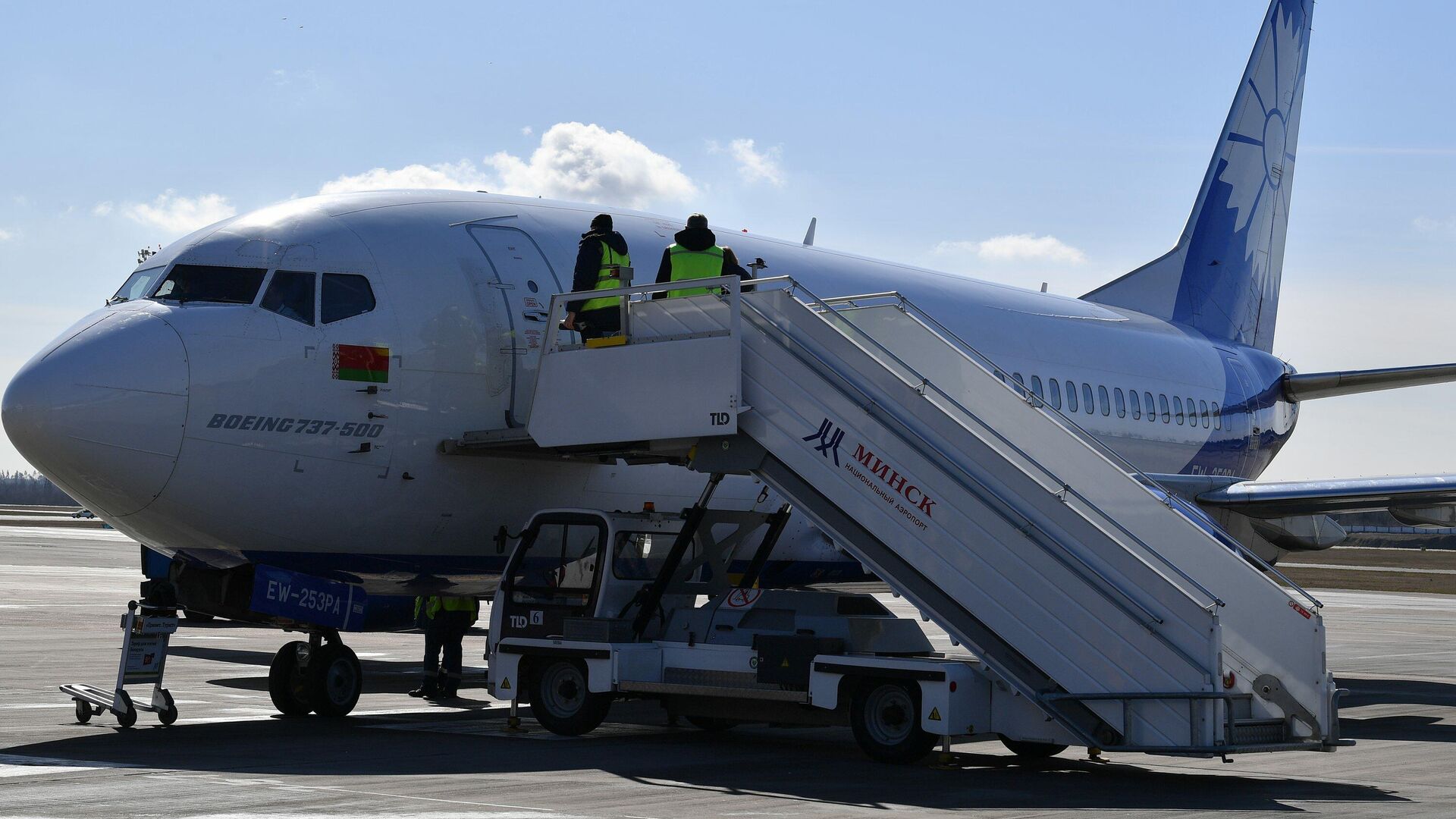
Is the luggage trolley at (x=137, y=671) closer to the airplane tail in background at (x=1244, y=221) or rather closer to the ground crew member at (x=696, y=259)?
the ground crew member at (x=696, y=259)

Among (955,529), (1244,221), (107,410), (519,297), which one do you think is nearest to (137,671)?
(107,410)

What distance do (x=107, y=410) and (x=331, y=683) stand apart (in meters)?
3.29

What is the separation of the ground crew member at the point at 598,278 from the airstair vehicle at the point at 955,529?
0.61ft

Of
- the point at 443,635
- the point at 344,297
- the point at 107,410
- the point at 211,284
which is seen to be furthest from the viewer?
the point at 443,635

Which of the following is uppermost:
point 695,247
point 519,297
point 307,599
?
point 695,247

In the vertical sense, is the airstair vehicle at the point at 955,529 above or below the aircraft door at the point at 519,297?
below

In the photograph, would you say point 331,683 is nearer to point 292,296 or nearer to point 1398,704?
point 292,296

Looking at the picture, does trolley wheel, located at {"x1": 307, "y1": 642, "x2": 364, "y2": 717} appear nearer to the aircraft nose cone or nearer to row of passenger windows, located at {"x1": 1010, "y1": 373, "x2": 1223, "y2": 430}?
the aircraft nose cone

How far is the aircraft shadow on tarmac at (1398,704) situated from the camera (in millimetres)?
14305

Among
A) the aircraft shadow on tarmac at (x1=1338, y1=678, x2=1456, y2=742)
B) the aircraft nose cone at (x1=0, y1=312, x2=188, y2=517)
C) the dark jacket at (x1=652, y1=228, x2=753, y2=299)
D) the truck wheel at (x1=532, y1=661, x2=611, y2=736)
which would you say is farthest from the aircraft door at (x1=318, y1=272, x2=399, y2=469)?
the aircraft shadow on tarmac at (x1=1338, y1=678, x2=1456, y2=742)

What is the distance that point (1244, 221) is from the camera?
2766 centimetres

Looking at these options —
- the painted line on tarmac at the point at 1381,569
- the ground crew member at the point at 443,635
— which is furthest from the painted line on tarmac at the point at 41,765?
the painted line on tarmac at the point at 1381,569

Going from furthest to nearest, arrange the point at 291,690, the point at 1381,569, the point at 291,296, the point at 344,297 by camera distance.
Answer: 1. the point at 1381,569
2. the point at 291,690
3. the point at 344,297
4. the point at 291,296

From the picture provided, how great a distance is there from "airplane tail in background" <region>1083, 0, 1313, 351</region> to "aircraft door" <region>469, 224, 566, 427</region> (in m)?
13.8
